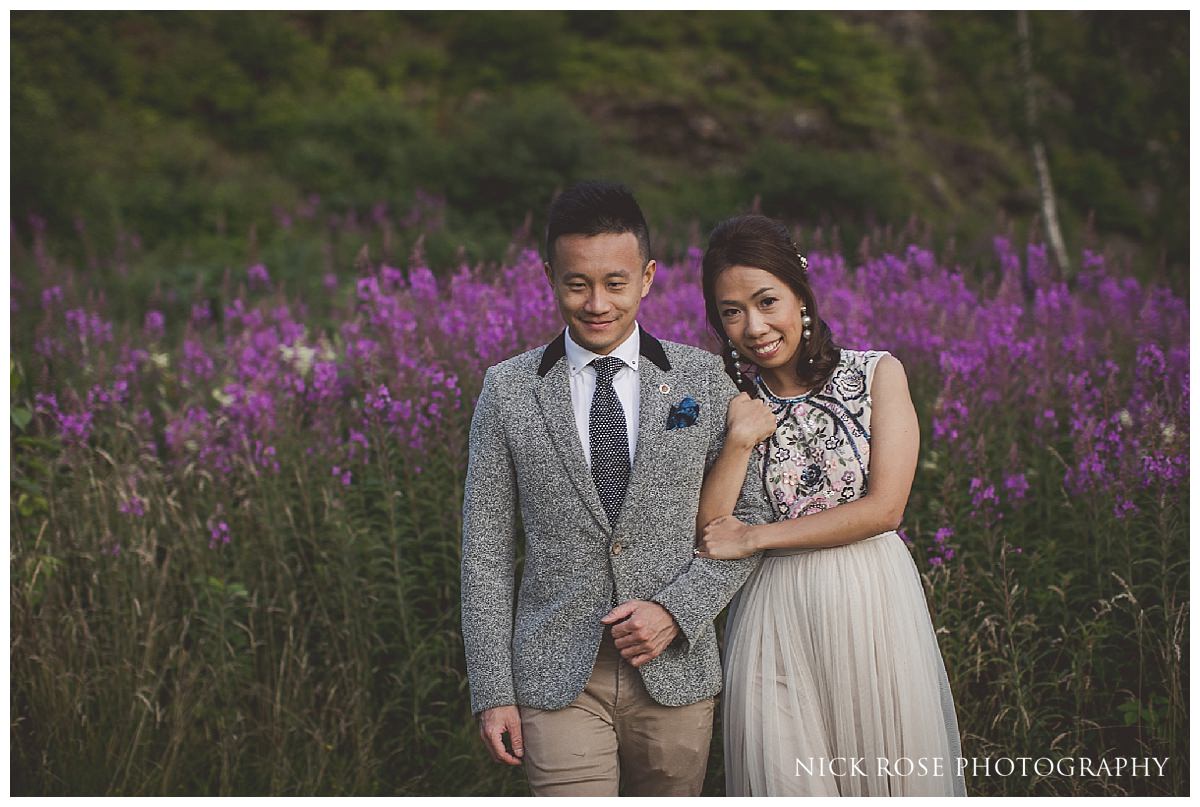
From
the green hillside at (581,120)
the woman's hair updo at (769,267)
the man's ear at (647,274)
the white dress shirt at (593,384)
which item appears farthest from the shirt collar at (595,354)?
the green hillside at (581,120)

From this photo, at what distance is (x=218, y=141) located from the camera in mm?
14734

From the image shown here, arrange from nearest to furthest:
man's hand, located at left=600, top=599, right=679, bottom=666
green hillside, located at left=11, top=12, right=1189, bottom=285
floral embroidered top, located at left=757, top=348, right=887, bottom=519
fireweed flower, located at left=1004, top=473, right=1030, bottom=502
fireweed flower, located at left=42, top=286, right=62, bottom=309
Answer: man's hand, located at left=600, top=599, right=679, bottom=666 < floral embroidered top, located at left=757, top=348, right=887, bottom=519 < fireweed flower, located at left=1004, top=473, right=1030, bottom=502 < fireweed flower, located at left=42, top=286, right=62, bottom=309 < green hillside, located at left=11, top=12, right=1189, bottom=285

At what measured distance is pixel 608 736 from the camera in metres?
2.37

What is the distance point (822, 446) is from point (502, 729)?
0.99 m

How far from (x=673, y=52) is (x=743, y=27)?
1377mm

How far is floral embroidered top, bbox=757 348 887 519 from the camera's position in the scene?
249 cm

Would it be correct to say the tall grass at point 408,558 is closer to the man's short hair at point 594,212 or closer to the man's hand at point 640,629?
the man's hand at point 640,629

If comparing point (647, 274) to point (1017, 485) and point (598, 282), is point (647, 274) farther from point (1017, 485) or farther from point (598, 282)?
point (1017, 485)

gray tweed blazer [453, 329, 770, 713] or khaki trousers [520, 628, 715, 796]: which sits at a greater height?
gray tweed blazer [453, 329, 770, 713]

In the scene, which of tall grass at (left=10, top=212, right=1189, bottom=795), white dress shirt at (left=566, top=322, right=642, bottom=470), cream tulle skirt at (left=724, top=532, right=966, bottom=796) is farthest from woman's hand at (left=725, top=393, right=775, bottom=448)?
tall grass at (left=10, top=212, right=1189, bottom=795)

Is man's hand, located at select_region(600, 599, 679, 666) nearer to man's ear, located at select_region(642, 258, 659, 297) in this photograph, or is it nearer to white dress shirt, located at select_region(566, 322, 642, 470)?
white dress shirt, located at select_region(566, 322, 642, 470)

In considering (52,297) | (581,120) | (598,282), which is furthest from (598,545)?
(581,120)

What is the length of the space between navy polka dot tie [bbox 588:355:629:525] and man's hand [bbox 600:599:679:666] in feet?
0.67

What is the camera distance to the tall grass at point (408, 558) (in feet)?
11.5
